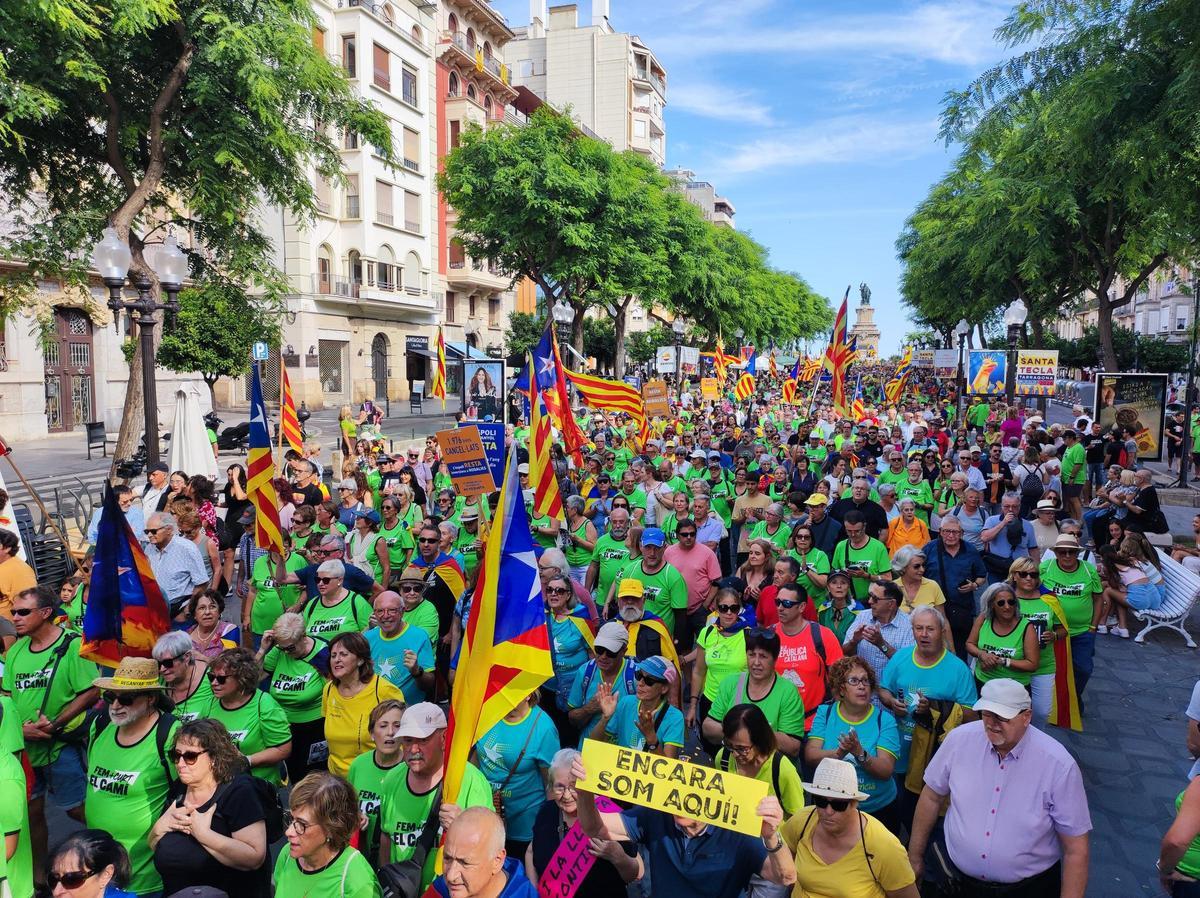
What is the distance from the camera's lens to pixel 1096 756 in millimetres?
6742

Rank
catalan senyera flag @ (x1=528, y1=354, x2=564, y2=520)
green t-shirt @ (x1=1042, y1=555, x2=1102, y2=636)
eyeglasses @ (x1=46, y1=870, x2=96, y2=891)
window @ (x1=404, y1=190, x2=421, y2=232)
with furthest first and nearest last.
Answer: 1. window @ (x1=404, y1=190, x2=421, y2=232)
2. catalan senyera flag @ (x1=528, y1=354, x2=564, y2=520)
3. green t-shirt @ (x1=1042, y1=555, x2=1102, y2=636)
4. eyeglasses @ (x1=46, y1=870, x2=96, y2=891)

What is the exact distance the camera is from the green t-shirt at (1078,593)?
6691 millimetres

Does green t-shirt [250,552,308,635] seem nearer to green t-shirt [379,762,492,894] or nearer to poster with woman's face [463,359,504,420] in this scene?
green t-shirt [379,762,492,894]

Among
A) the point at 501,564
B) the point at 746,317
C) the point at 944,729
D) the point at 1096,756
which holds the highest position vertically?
the point at 746,317

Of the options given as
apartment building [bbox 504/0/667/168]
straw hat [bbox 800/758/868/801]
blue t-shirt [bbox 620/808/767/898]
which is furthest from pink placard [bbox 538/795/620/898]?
apartment building [bbox 504/0/667/168]

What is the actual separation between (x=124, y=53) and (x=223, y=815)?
14104 millimetres

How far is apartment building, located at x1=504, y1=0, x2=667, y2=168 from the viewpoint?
75875 millimetres

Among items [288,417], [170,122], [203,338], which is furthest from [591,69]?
[288,417]

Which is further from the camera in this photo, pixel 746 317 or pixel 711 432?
pixel 746 317

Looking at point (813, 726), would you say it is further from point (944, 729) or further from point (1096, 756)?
point (1096, 756)

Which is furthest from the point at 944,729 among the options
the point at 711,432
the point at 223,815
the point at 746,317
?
the point at 746,317

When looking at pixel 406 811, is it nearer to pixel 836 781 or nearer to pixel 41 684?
pixel 836 781

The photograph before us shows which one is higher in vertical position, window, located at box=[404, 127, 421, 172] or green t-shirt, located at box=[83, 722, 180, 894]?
window, located at box=[404, 127, 421, 172]

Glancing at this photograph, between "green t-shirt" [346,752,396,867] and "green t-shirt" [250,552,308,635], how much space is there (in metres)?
3.11
